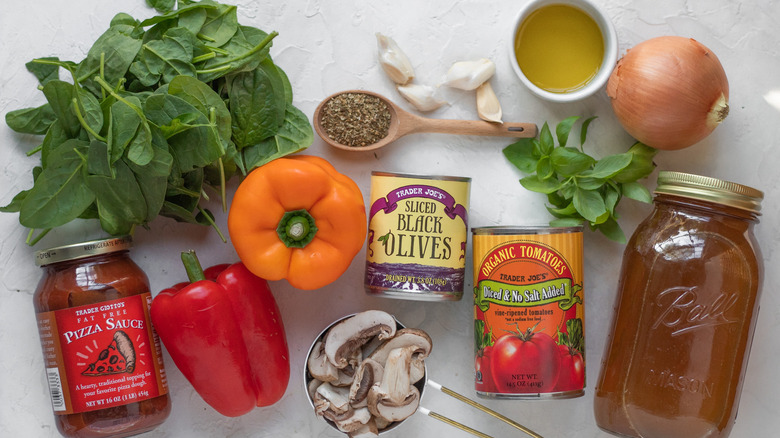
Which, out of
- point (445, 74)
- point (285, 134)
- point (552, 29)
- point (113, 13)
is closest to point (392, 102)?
point (445, 74)

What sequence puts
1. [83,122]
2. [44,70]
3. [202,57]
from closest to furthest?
[83,122] → [202,57] → [44,70]

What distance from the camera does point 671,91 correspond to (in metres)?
1.20

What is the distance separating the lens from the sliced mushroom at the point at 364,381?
122 centimetres

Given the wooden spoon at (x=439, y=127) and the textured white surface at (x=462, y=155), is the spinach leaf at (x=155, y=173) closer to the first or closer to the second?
the textured white surface at (x=462, y=155)

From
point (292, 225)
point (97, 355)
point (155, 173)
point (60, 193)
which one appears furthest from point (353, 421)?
point (60, 193)

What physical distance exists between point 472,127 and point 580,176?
0.84 ft

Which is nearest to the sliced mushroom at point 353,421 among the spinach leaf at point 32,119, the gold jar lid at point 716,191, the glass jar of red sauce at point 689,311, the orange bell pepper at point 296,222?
the orange bell pepper at point 296,222

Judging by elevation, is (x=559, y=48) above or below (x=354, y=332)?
above

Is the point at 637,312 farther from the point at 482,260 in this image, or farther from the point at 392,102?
the point at 392,102

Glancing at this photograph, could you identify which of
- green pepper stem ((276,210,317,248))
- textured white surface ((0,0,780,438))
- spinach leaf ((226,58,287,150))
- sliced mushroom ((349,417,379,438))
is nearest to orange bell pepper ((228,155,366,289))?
green pepper stem ((276,210,317,248))

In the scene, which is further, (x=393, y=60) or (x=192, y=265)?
(x=393, y=60)

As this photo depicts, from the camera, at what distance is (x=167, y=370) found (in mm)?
1363

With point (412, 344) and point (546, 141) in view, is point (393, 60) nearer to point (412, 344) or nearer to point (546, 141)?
point (546, 141)

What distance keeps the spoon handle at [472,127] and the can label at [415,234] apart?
188 mm
